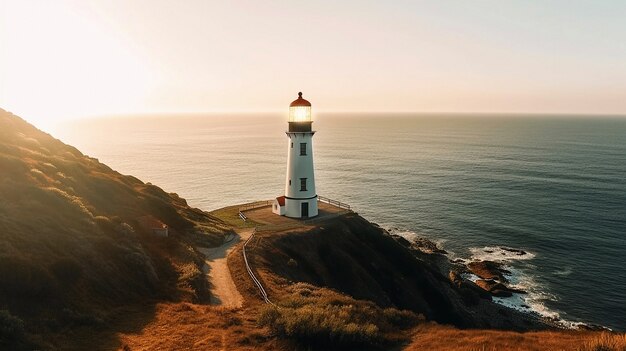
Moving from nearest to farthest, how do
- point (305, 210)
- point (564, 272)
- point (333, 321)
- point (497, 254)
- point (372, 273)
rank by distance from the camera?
point (333, 321)
point (372, 273)
point (305, 210)
point (564, 272)
point (497, 254)

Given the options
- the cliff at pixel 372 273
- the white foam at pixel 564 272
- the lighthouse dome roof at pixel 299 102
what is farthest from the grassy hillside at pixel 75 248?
the white foam at pixel 564 272

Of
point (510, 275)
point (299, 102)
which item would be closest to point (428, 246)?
point (510, 275)

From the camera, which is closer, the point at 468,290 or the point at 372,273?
the point at 372,273

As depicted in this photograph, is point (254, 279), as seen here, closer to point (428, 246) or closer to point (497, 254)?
point (428, 246)

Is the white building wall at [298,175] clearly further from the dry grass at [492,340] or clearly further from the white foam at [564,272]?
the white foam at [564,272]

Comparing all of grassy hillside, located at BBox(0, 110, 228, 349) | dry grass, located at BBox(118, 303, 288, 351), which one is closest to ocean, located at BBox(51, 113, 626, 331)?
grassy hillside, located at BBox(0, 110, 228, 349)
